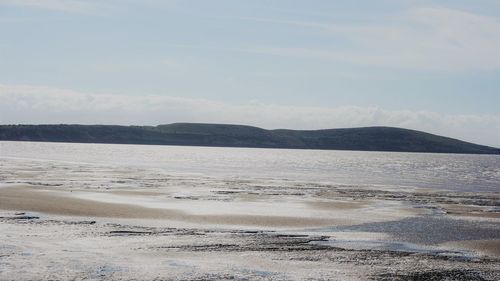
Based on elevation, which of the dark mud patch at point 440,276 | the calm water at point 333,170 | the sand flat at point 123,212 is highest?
the calm water at point 333,170

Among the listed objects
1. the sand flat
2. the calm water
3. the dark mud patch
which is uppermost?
the calm water

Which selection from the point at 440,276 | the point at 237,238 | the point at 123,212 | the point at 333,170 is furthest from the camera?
the point at 333,170

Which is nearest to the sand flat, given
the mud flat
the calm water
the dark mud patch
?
the mud flat

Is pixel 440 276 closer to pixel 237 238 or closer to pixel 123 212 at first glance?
pixel 237 238

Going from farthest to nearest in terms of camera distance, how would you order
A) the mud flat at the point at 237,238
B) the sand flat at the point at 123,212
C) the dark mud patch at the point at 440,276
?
the sand flat at the point at 123,212, the mud flat at the point at 237,238, the dark mud patch at the point at 440,276

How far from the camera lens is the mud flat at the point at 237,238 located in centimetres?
1559

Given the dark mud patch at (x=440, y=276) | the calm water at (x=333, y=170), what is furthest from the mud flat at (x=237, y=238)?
the calm water at (x=333, y=170)

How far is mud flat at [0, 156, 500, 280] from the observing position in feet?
51.1

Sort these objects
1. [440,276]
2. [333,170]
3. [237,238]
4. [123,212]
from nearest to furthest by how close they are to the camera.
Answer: [440,276]
[237,238]
[123,212]
[333,170]

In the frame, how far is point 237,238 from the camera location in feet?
68.7

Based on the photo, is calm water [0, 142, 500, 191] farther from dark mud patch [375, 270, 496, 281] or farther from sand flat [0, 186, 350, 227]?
dark mud patch [375, 270, 496, 281]

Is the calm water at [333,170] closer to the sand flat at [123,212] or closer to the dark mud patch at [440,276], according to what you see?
the sand flat at [123,212]

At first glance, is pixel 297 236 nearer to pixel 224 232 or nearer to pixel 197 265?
pixel 224 232

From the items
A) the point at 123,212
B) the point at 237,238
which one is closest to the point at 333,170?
the point at 123,212
